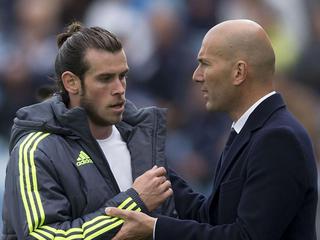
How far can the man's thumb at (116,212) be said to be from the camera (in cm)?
407

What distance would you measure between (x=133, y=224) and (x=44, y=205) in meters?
0.39

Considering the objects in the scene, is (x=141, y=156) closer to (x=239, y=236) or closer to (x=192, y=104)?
(x=239, y=236)

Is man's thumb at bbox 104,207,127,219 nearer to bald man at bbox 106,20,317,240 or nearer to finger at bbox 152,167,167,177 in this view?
bald man at bbox 106,20,317,240

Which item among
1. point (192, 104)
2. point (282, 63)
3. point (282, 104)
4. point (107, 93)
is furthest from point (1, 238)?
point (282, 63)

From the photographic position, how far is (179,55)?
26.9ft

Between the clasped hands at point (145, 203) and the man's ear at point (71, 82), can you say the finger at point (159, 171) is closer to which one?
the clasped hands at point (145, 203)

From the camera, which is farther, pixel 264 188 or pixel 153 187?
pixel 153 187

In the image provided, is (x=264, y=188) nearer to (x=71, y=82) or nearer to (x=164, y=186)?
(x=164, y=186)

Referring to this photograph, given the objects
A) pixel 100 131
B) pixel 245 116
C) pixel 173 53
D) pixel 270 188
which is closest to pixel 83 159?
pixel 100 131

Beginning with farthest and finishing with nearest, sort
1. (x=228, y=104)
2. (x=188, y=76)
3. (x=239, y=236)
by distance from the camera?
(x=188, y=76), (x=228, y=104), (x=239, y=236)

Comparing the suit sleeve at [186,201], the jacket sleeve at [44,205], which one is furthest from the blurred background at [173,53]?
the jacket sleeve at [44,205]

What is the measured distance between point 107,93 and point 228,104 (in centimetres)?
55

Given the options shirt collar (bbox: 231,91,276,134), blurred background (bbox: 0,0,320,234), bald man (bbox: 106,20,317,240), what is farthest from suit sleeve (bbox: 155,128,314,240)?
blurred background (bbox: 0,0,320,234)

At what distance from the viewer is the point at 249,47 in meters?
4.12
